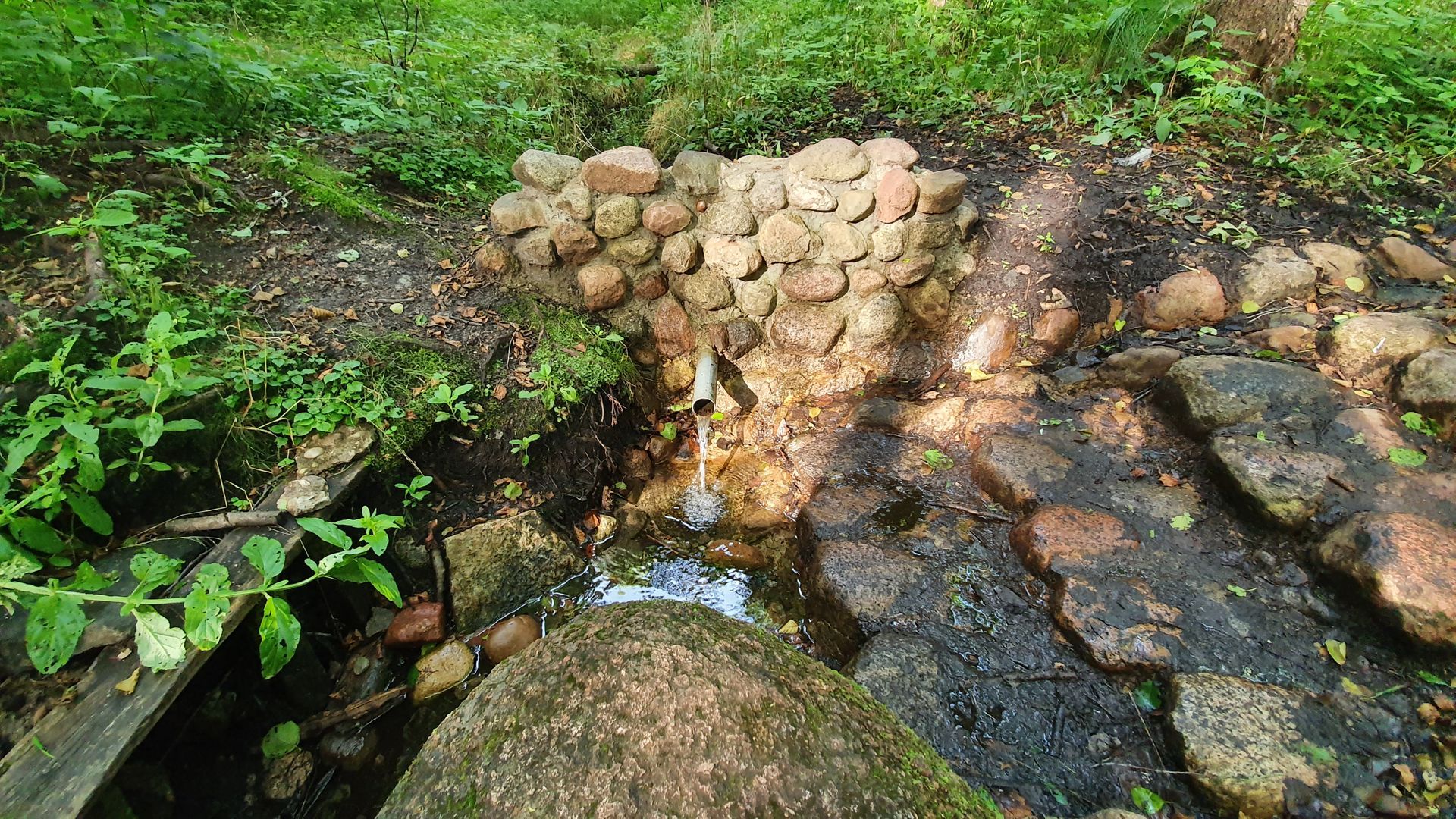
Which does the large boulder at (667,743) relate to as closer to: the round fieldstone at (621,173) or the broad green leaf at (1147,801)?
the broad green leaf at (1147,801)

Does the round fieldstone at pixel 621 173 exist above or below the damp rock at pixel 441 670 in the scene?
above

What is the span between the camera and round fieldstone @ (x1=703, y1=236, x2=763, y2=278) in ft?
12.3

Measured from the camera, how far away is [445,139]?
4523 mm

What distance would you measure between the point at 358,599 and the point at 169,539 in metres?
0.66

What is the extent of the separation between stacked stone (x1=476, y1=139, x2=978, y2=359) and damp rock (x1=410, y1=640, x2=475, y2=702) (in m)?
1.99

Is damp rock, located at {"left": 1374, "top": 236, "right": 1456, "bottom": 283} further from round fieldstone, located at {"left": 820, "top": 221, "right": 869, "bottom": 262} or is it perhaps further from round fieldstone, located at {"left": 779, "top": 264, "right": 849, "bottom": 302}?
round fieldstone, located at {"left": 779, "top": 264, "right": 849, "bottom": 302}

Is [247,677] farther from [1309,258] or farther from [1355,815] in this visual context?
[1309,258]

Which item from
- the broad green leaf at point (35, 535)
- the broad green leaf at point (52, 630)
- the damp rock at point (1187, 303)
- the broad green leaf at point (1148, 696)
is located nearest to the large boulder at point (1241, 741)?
the broad green leaf at point (1148, 696)

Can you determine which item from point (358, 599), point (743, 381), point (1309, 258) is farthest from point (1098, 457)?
point (358, 599)

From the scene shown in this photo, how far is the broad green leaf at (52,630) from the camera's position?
5.25 feet

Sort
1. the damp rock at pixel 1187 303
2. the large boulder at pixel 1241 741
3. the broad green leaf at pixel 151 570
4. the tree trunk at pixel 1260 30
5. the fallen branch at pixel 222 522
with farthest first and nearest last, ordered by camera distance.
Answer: the tree trunk at pixel 1260 30 < the damp rock at pixel 1187 303 < the fallen branch at pixel 222 522 < the large boulder at pixel 1241 741 < the broad green leaf at pixel 151 570

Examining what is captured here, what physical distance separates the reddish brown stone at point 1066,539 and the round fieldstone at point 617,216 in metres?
2.64

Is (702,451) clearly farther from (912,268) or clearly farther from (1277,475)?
(1277,475)

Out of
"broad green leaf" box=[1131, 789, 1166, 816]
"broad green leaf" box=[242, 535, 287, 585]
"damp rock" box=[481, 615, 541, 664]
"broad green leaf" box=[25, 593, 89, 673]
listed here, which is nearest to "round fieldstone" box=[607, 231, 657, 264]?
"damp rock" box=[481, 615, 541, 664]
